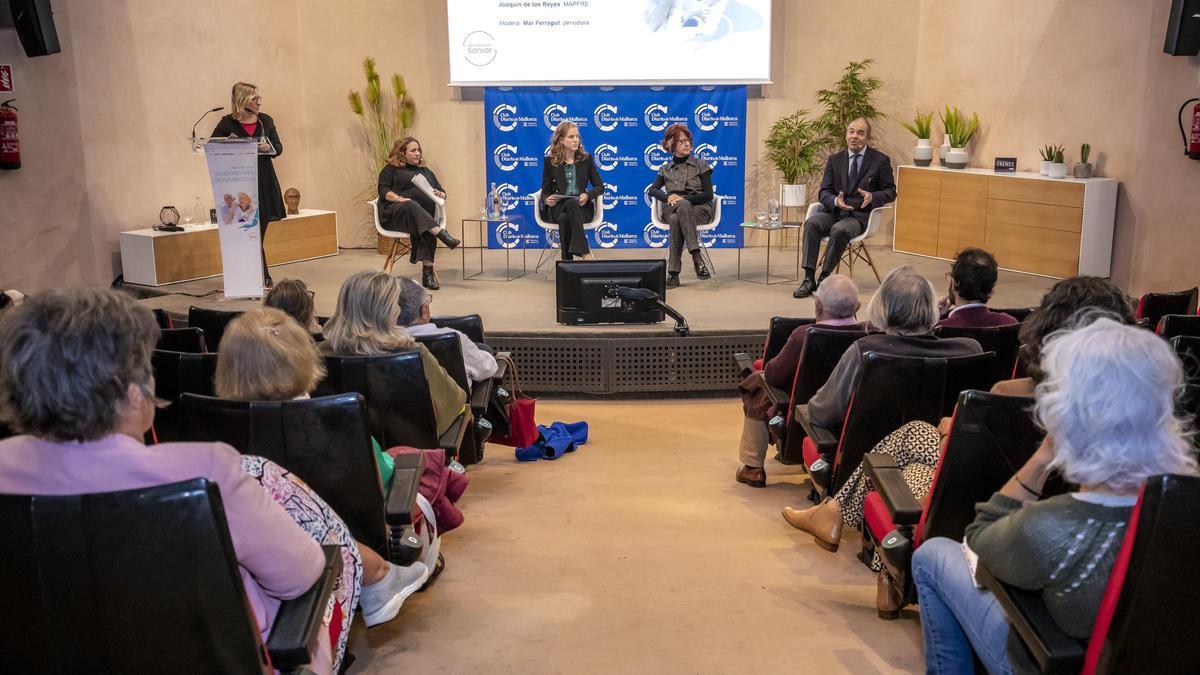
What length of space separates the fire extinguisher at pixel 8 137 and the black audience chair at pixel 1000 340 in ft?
19.0

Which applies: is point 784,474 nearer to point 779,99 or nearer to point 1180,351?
point 1180,351

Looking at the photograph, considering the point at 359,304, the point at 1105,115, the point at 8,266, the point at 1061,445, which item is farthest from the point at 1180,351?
the point at 8,266

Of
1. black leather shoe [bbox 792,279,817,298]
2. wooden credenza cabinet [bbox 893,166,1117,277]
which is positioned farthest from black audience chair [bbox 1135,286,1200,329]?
wooden credenza cabinet [bbox 893,166,1117,277]

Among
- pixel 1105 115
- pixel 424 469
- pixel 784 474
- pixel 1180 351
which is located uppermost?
pixel 1105 115

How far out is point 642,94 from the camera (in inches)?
379

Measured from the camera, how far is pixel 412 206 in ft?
25.2

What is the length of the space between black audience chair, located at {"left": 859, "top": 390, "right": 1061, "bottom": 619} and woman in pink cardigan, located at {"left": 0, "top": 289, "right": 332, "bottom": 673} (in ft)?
5.00

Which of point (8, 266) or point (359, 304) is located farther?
point (8, 266)

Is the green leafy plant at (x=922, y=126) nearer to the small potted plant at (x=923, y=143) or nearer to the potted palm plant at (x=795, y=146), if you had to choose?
the small potted plant at (x=923, y=143)

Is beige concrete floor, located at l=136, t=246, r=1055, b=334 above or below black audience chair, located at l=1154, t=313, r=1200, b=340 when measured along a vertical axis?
below

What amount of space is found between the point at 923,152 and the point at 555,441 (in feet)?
18.2

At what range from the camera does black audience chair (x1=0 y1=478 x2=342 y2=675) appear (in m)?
1.61

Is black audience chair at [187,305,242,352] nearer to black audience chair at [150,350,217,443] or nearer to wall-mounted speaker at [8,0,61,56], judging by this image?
black audience chair at [150,350,217,443]

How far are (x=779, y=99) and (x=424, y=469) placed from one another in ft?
24.0
